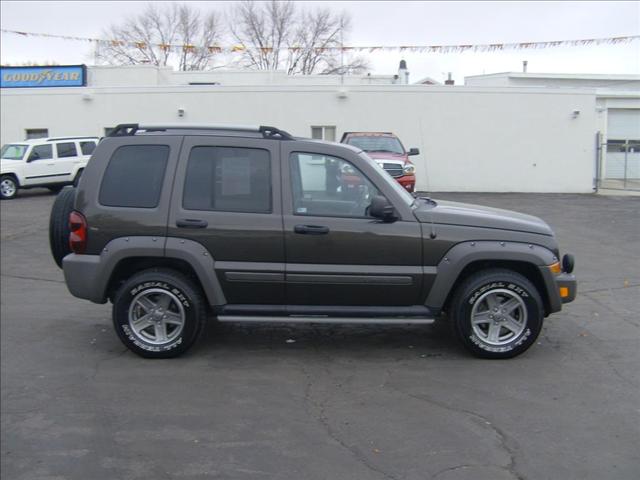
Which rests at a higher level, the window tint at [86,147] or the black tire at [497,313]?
the window tint at [86,147]

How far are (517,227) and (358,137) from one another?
11856 millimetres

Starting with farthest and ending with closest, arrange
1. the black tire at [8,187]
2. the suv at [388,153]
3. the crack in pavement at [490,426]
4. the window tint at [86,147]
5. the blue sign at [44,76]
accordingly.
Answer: the blue sign at [44,76]
the window tint at [86,147]
the black tire at [8,187]
the suv at [388,153]
the crack in pavement at [490,426]

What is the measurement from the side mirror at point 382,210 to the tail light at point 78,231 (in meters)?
2.44

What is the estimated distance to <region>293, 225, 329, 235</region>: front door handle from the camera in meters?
5.70

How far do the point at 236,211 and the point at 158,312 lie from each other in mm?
1112

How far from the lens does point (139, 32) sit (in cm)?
5581

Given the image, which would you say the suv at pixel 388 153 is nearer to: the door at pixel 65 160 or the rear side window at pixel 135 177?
the door at pixel 65 160

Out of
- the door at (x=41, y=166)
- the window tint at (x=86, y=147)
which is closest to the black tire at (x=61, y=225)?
the door at (x=41, y=166)

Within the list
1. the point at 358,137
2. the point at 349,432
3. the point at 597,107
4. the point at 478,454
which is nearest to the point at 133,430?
the point at 349,432

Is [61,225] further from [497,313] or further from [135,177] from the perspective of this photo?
[497,313]

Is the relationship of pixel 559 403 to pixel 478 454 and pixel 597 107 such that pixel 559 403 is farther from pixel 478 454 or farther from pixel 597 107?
pixel 597 107

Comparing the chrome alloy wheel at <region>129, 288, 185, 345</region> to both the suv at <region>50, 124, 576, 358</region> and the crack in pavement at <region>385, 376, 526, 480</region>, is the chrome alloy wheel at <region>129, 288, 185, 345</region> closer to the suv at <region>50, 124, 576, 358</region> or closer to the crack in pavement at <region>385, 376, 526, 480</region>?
the suv at <region>50, 124, 576, 358</region>

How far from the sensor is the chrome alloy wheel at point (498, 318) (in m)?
5.83

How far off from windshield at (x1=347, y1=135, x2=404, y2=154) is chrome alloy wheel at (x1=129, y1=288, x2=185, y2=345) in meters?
11.6
